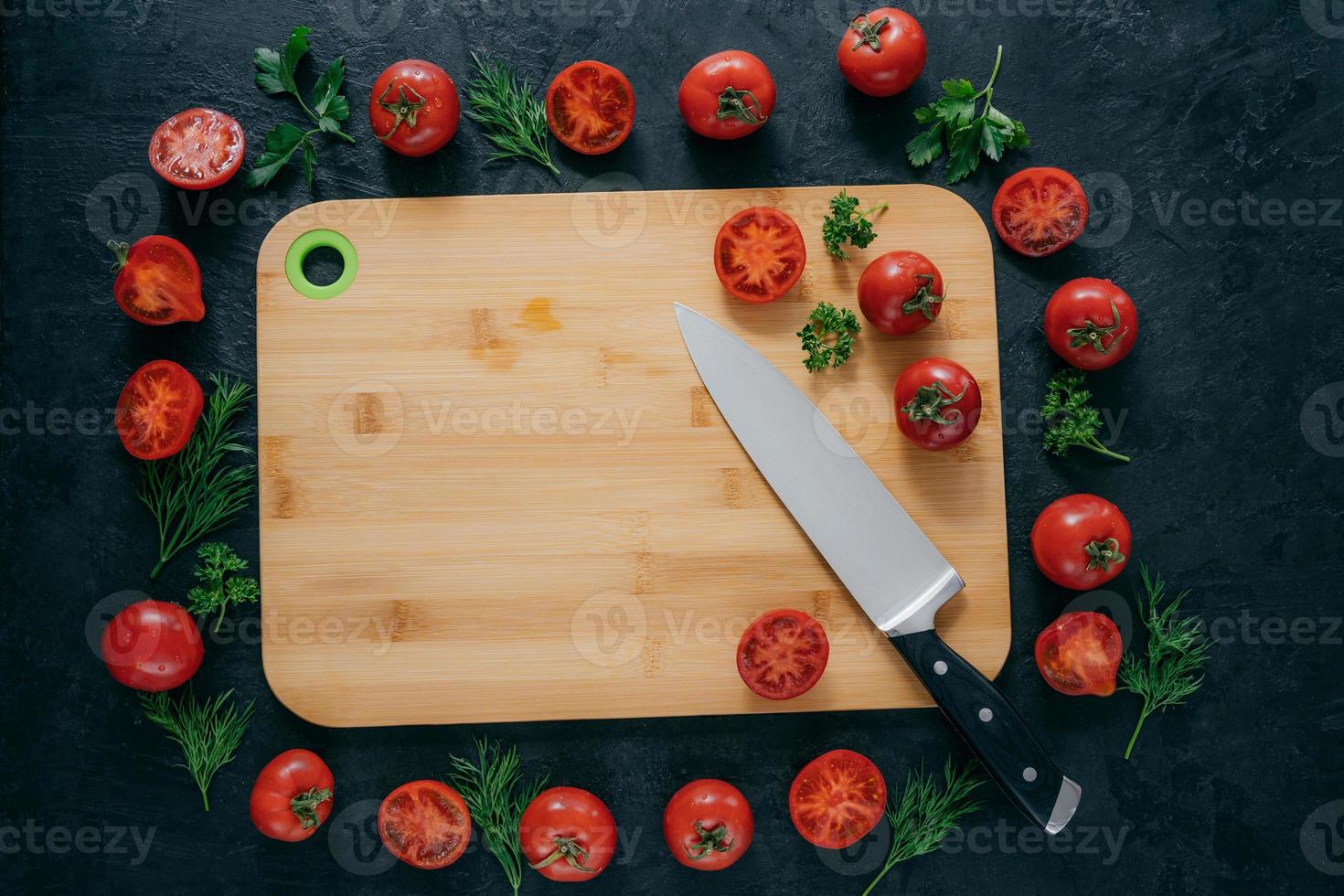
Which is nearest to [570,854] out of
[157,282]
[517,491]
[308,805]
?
[308,805]

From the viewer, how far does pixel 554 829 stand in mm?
1907

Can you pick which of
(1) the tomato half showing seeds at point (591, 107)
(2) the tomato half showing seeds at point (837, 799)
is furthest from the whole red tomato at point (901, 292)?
(2) the tomato half showing seeds at point (837, 799)

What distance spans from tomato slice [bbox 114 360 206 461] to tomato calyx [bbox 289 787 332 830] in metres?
0.76

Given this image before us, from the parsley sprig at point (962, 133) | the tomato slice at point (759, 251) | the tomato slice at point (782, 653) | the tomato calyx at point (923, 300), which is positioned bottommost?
the tomato slice at point (782, 653)

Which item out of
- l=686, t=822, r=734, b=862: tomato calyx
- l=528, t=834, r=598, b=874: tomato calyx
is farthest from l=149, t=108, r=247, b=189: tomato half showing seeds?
l=686, t=822, r=734, b=862: tomato calyx

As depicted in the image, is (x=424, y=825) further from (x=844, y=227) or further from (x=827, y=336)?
(x=844, y=227)

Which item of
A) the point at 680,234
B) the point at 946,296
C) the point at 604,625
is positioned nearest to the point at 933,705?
the point at 604,625

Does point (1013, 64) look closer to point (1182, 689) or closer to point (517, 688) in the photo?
point (1182, 689)

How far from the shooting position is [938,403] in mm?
1833

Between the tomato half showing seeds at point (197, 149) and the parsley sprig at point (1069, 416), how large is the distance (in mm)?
1810

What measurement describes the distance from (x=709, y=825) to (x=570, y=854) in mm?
286

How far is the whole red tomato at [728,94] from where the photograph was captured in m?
1.92

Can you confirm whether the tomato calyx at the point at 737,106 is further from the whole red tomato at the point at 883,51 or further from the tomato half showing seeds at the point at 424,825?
the tomato half showing seeds at the point at 424,825

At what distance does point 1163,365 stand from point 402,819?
1.89 metres
